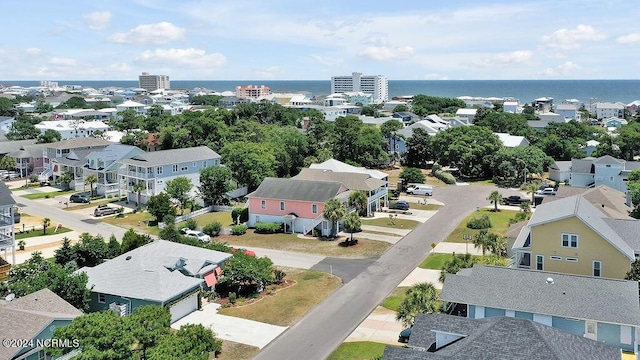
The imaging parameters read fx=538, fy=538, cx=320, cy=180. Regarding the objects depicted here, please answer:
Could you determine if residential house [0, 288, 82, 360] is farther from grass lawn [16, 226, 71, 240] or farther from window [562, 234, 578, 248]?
window [562, 234, 578, 248]

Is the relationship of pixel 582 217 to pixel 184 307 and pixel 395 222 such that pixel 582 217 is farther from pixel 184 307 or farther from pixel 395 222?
pixel 184 307

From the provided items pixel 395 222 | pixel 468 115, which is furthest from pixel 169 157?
pixel 468 115

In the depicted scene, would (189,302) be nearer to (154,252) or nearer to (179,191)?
(154,252)

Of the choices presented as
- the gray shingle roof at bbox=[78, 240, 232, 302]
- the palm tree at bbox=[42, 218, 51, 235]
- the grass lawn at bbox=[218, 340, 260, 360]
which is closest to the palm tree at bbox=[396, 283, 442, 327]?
the grass lawn at bbox=[218, 340, 260, 360]

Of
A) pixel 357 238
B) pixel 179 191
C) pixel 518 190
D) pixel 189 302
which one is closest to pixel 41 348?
pixel 189 302

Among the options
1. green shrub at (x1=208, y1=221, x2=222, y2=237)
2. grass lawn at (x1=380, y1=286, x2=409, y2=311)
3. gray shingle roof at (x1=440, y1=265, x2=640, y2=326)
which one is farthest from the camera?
green shrub at (x1=208, y1=221, x2=222, y2=237)
